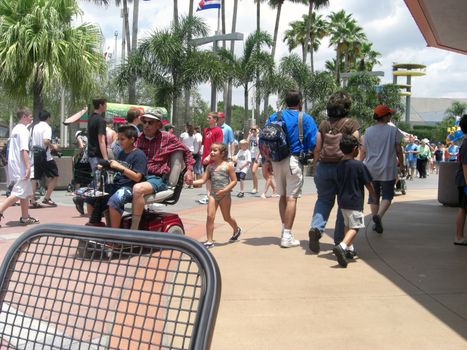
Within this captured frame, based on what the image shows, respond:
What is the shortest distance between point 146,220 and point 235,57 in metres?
23.7

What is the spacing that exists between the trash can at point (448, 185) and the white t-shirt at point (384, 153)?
389cm

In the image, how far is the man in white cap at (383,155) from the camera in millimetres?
7660

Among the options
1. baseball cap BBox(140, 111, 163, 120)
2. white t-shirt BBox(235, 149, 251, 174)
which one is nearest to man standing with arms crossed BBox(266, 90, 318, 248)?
baseball cap BBox(140, 111, 163, 120)

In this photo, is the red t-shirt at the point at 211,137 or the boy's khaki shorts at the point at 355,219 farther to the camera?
the red t-shirt at the point at 211,137

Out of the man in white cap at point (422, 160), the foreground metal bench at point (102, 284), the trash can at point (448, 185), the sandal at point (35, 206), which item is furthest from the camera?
the man in white cap at point (422, 160)

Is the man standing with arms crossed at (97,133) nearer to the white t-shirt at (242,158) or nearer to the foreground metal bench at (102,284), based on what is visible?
the white t-shirt at (242,158)

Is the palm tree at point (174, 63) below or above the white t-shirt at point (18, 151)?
above

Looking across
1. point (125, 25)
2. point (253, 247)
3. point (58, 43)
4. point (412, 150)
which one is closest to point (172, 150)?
point (253, 247)

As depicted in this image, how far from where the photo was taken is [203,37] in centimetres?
2459

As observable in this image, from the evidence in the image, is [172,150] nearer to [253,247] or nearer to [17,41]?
[253,247]

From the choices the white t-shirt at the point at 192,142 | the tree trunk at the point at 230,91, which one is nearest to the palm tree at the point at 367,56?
the tree trunk at the point at 230,91

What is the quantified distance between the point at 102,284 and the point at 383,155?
5.96m

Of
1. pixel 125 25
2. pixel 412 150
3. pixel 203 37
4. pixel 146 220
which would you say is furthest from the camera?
pixel 125 25

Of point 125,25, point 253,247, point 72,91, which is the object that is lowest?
point 253,247
